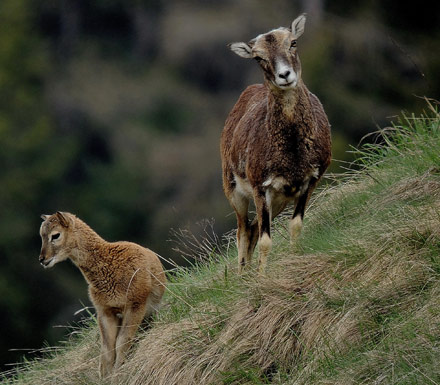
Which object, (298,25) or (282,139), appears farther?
(298,25)

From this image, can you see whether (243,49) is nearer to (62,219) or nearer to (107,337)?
(62,219)

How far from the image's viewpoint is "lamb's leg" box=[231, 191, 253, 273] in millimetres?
9961

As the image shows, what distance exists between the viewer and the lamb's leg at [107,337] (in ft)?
31.5

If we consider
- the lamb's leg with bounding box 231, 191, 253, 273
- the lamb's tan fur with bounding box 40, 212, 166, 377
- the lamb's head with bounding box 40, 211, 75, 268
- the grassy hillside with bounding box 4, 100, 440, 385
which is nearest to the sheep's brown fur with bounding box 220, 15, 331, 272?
the grassy hillside with bounding box 4, 100, 440, 385

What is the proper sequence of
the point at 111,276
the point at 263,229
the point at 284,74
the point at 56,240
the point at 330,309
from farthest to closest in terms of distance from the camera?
the point at 56,240 → the point at 111,276 → the point at 263,229 → the point at 284,74 → the point at 330,309

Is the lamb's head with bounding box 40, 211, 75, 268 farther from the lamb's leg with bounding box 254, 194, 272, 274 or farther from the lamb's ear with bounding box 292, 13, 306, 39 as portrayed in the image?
the lamb's ear with bounding box 292, 13, 306, 39

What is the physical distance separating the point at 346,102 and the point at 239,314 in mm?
22004

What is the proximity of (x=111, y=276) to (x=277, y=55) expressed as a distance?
2401mm

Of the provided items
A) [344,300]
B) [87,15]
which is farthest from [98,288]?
[87,15]

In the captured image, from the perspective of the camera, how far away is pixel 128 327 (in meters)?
9.59

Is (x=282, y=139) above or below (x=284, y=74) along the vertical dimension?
below

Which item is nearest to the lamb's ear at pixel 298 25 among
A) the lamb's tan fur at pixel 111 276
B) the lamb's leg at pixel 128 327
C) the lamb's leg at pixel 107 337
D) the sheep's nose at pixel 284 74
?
the sheep's nose at pixel 284 74

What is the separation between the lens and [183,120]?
40.7 metres

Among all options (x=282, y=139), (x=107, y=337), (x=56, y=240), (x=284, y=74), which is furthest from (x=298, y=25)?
(x=107, y=337)
